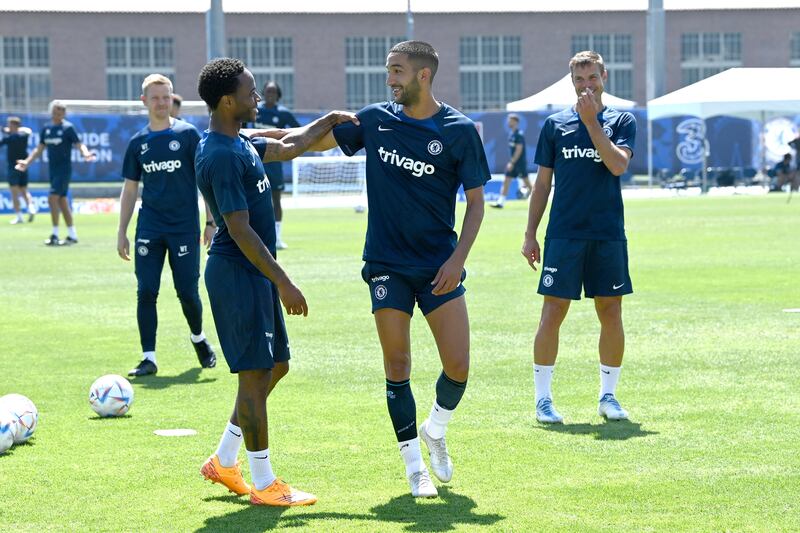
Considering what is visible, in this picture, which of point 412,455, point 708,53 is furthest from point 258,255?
point 708,53

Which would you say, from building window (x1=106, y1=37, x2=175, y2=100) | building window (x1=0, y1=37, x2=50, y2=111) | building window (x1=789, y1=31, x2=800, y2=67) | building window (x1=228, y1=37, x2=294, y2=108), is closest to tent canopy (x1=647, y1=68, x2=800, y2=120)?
building window (x1=228, y1=37, x2=294, y2=108)

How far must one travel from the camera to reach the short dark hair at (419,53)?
6.65 meters

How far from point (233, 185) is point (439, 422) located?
1675mm

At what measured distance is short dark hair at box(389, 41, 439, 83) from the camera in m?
6.65

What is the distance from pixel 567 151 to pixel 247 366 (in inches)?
118

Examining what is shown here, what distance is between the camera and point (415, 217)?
6.69 m

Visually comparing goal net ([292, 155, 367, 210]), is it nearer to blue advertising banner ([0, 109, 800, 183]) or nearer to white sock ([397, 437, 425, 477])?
blue advertising banner ([0, 109, 800, 183])

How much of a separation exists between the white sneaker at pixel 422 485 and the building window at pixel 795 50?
81.9 meters

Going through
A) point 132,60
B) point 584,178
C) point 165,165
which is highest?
point 132,60

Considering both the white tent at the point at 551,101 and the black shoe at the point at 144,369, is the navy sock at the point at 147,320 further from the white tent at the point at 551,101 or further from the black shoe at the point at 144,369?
the white tent at the point at 551,101

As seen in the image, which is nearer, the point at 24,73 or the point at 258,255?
the point at 258,255

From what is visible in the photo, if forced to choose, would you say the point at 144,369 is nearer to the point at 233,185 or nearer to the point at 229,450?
the point at 229,450

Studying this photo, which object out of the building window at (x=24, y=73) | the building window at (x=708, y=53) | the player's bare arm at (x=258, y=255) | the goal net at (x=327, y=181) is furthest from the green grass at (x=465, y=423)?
the building window at (x=708, y=53)

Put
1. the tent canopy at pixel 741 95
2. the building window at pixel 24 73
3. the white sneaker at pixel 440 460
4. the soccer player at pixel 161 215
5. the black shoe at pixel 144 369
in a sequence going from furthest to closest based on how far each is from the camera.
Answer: the building window at pixel 24 73
the tent canopy at pixel 741 95
the soccer player at pixel 161 215
the black shoe at pixel 144 369
the white sneaker at pixel 440 460
